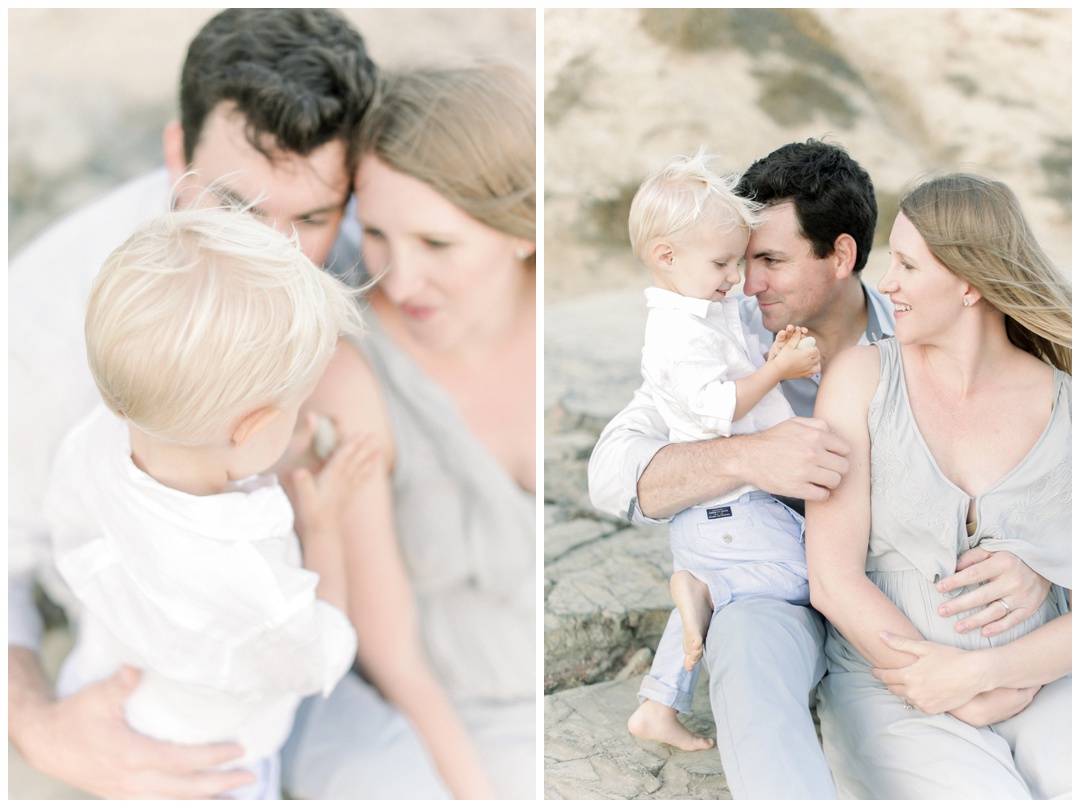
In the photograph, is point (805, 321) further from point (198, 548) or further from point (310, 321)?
point (198, 548)

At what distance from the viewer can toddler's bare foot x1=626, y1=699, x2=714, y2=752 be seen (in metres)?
1.99

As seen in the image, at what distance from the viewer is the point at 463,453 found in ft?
7.73

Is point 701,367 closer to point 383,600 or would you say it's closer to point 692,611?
point 692,611

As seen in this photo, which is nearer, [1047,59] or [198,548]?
[198,548]

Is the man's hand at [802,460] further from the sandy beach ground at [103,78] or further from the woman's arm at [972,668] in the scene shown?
the sandy beach ground at [103,78]

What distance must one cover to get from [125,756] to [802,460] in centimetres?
154

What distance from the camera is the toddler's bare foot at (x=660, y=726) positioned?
1.99 metres

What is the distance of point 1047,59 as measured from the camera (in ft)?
14.3

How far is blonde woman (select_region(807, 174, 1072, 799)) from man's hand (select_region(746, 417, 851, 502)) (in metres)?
0.05

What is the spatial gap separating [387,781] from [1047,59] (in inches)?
164

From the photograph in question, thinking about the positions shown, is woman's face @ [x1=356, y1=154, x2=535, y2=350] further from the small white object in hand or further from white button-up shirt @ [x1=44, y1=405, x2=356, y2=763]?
white button-up shirt @ [x1=44, y1=405, x2=356, y2=763]

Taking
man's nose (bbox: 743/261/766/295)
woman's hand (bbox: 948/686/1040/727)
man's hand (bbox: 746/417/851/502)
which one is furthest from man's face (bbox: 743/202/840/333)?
woman's hand (bbox: 948/686/1040/727)

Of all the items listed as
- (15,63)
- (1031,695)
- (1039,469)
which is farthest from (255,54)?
(1031,695)

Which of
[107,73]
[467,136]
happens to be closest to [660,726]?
[467,136]
